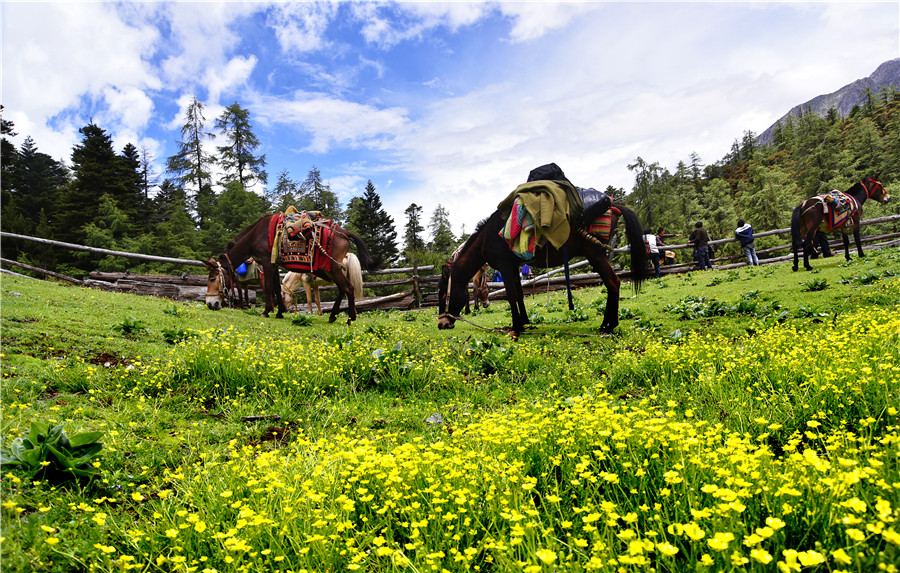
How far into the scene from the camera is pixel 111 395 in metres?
4.09

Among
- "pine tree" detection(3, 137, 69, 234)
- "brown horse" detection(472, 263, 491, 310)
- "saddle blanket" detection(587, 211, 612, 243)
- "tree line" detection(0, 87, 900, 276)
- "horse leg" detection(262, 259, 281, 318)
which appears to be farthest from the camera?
"pine tree" detection(3, 137, 69, 234)

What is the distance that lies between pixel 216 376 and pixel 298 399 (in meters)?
1.00

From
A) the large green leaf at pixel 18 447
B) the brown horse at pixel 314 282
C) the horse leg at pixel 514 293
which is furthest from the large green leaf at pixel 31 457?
the brown horse at pixel 314 282

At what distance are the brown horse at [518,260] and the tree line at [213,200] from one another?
1128 cm

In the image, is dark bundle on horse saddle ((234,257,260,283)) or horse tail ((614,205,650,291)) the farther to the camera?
dark bundle on horse saddle ((234,257,260,283))

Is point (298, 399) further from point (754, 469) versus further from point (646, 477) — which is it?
point (754, 469)

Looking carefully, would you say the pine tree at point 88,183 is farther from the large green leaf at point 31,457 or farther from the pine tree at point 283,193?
the large green leaf at point 31,457

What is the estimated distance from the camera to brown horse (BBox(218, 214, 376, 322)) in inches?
460

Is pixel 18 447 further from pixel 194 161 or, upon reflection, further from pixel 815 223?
pixel 194 161

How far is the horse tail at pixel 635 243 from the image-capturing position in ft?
24.5

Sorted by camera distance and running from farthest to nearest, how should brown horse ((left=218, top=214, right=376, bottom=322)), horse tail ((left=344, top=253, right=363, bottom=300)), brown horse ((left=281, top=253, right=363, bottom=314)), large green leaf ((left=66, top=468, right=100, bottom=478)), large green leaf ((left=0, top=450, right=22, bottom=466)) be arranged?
brown horse ((left=281, top=253, right=363, bottom=314))
horse tail ((left=344, top=253, right=363, bottom=300))
brown horse ((left=218, top=214, right=376, bottom=322))
large green leaf ((left=66, top=468, right=100, bottom=478))
large green leaf ((left=0, top=450, right=22, bottom=466))

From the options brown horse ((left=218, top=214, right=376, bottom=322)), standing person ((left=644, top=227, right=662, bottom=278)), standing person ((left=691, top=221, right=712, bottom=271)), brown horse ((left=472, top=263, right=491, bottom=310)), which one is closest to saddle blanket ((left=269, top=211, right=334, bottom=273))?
brown horse ((left=218, top=214, right=376, bottom=322))

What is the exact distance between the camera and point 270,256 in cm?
1211

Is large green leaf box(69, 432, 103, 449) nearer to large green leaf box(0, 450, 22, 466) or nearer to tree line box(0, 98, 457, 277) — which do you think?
large green leaf box(0, 450, 22, 466)
